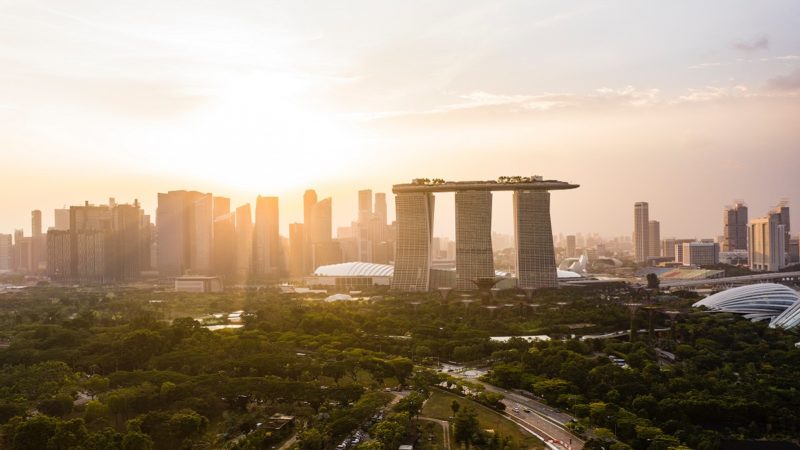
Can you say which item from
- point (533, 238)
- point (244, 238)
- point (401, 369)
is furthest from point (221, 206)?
point (401, 369)

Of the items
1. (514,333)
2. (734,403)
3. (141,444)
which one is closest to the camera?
(141,444)

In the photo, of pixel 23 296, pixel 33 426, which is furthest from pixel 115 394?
pixel 23 296

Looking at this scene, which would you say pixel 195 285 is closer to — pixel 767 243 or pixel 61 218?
pixel 61 218

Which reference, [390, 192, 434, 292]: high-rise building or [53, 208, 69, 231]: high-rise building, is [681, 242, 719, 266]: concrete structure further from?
[53, 208, 69, 231]: high-rise building

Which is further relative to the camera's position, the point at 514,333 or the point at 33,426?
the point at 514,333

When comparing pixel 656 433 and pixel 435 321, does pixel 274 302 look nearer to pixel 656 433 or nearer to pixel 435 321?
pixel 435 321

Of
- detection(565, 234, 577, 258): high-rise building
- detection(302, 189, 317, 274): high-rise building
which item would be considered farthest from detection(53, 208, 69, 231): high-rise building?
detection(565, 234, 577, 258): high-rise building

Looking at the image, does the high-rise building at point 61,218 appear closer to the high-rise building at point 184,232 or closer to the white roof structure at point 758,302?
the high-rise building at point 184,232
